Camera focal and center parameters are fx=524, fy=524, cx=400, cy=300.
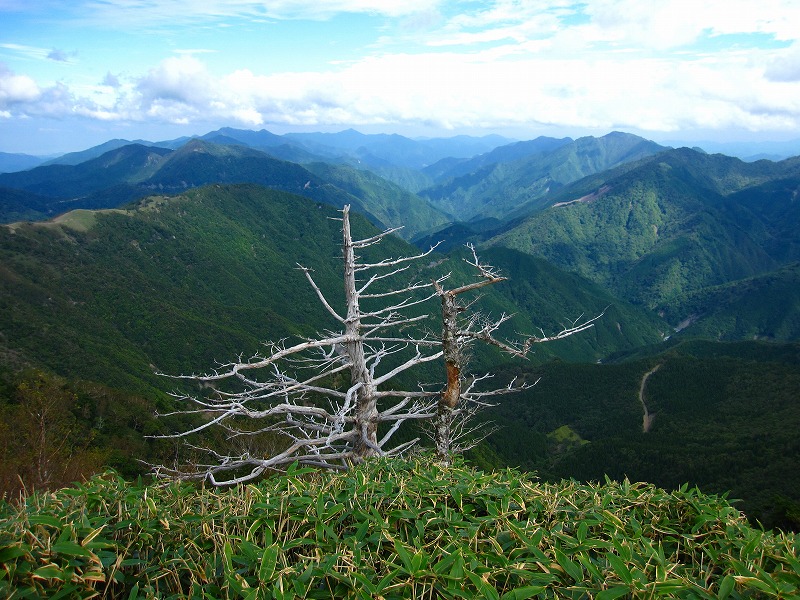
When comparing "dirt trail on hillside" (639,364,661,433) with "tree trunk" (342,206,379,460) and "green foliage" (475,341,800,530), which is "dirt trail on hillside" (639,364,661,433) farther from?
"tree trunk" (342,206,379,460)

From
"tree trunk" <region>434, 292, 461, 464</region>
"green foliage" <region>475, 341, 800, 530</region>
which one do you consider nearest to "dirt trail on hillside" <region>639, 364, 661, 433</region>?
"green foliage" <region>475, 341, 800, 530</region>

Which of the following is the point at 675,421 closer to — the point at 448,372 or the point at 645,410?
the point at 645,410

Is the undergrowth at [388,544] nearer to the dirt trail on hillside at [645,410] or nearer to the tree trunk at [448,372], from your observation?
the tree trunk at [448,372]

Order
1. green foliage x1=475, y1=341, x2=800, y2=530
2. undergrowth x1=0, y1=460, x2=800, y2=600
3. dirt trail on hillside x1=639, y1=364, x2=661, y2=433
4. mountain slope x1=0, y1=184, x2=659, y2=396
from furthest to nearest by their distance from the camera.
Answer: dirt trail on hillside x1=639, y1=364, x2=661, y2=433 < mountain slope x1=0, y1=184, x2=659, y2=396 < green foliage x1=475, y1=341, x2=800, y2=530 < undergrowth x1=0, y1=460, x2=800, y2=600

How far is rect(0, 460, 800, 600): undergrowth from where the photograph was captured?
286 centimetres

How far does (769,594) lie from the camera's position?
2.80 meters

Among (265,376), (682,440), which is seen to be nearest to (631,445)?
(682,440)

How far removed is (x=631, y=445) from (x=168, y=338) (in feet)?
277

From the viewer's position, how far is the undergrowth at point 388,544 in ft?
9.37

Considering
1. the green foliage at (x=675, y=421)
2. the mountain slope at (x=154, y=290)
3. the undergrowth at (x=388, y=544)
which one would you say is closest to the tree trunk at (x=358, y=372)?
the undergrowth at (x=388, y=544)

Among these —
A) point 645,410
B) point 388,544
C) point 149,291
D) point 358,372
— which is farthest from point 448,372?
point 149,291

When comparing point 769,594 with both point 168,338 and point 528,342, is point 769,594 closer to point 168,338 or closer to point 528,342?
point 528,342

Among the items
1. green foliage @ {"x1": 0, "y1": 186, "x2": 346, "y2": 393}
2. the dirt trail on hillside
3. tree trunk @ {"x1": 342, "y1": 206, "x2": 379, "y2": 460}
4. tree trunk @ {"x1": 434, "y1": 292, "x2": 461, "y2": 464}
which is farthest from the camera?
the dirt trail on hillside

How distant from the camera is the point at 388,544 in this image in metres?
3.48
